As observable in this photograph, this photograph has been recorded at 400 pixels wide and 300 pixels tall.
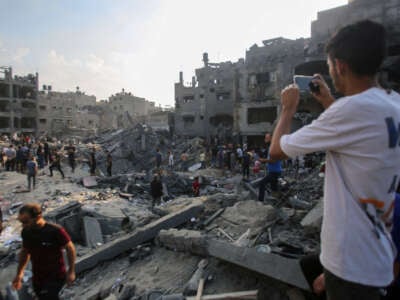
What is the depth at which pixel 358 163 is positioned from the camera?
3.97ft

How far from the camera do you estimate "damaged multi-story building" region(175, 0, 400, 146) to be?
2033 centimetres

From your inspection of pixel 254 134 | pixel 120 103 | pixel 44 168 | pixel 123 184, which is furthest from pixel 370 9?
pixel 120 103

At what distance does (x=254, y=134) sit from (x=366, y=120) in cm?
2647

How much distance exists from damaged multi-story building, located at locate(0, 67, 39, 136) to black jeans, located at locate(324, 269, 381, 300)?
154 feet

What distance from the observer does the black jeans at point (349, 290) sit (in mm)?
1240

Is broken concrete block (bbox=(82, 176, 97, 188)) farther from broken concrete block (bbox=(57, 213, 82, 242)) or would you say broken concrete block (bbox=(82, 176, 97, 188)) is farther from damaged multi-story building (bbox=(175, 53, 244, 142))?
damaged multi-story building (bbox=(175, 53, 244, 142))

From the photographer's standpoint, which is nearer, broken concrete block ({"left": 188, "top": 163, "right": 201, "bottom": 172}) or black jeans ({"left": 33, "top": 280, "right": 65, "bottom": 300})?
black jeans ({"left": 33, "top": 280, "right": 65, "bottom": 300})

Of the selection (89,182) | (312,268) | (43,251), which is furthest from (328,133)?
(89,182)

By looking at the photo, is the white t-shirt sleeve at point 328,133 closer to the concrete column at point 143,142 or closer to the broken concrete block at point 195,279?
the broken concrete block at point 195,279

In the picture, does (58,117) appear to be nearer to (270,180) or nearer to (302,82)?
(270,180)

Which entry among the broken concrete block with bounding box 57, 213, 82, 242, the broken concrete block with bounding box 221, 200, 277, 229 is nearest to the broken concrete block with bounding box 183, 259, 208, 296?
the broken concrete block with bounding box 221, 200, 277, 229

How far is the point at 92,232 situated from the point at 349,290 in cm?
739

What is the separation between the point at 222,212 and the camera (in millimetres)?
5746

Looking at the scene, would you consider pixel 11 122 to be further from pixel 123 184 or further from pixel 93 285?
pixel 93 285
